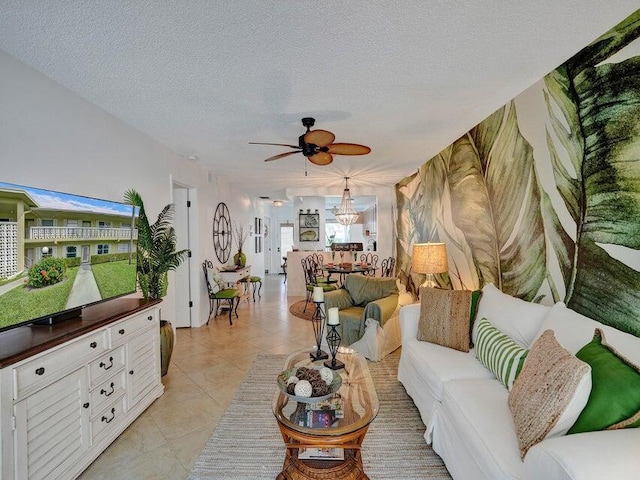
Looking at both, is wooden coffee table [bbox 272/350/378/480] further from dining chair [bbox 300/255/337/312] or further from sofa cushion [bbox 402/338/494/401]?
dining chair [bbox 300/255/337/312]

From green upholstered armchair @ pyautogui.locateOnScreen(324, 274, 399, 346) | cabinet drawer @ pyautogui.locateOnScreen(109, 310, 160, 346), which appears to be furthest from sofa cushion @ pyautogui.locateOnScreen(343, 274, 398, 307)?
cabinet drawer @ pyautogui.locateOnScreen(109, 310, 160, 346)

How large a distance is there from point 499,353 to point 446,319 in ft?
1.92

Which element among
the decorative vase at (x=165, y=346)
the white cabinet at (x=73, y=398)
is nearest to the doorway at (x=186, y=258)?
the decorative vase at (x=165, y=346)

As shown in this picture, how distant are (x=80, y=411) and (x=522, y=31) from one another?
11.2 feet

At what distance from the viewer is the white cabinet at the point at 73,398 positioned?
141 centimetres

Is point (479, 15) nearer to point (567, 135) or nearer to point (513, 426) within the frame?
point (567, 135)

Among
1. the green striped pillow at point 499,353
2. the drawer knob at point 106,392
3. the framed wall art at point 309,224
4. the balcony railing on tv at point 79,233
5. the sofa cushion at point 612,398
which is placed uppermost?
the framed wall art at point 309,224

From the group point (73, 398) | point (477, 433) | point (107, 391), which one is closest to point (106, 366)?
point (107, 391)

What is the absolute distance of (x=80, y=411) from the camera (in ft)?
5.94

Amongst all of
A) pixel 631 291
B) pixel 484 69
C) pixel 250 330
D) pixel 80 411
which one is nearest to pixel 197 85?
pixel 484 69

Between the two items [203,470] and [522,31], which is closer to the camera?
[522,31]

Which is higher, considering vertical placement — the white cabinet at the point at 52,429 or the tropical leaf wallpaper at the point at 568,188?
the tropical leaf wallpaper at the point at 568,188

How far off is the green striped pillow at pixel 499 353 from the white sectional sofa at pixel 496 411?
0.20ft

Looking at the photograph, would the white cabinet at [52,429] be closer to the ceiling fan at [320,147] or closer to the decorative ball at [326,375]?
the decorative ball at [326,375]
